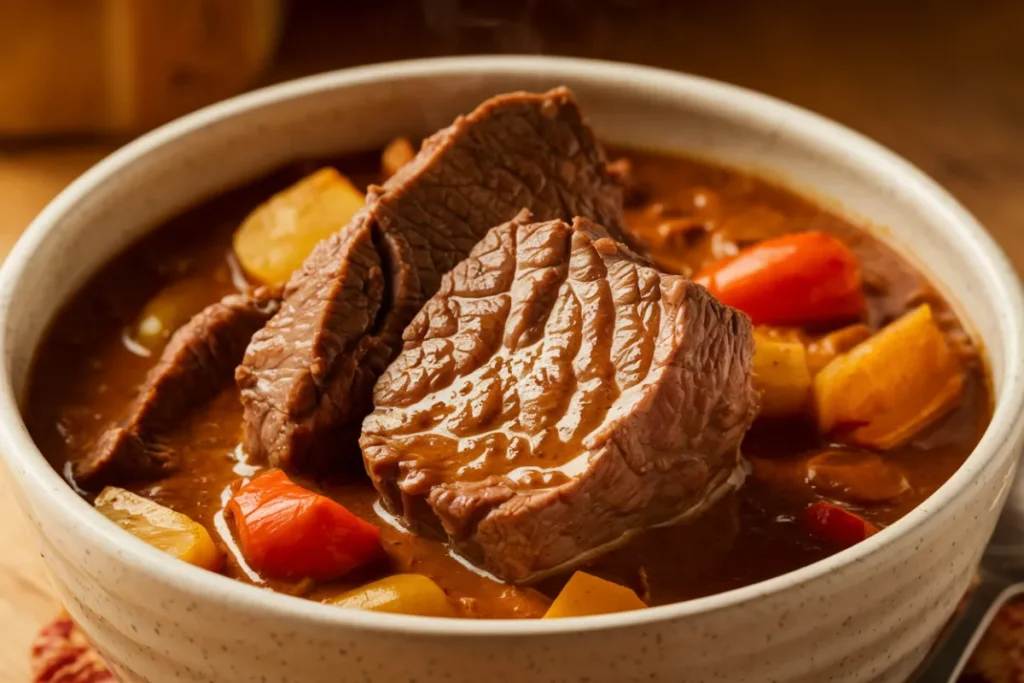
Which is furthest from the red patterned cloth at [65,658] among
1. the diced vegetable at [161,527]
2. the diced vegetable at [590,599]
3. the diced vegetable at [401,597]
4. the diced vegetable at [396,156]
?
the diced vegetable at [396,156]

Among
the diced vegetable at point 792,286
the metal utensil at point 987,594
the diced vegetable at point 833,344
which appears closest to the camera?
the metal utensil at point 987,594

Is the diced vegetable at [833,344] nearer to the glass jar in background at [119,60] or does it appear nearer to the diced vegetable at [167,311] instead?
the diced vegetable at [167,311]

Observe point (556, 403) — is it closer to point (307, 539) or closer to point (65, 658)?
point (307, 539)

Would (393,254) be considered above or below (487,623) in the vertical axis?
above

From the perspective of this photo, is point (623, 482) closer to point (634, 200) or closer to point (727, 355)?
point (727, 355)

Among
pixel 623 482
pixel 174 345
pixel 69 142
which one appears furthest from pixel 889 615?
pixel 69 142

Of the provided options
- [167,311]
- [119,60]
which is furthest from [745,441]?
[119,60]
